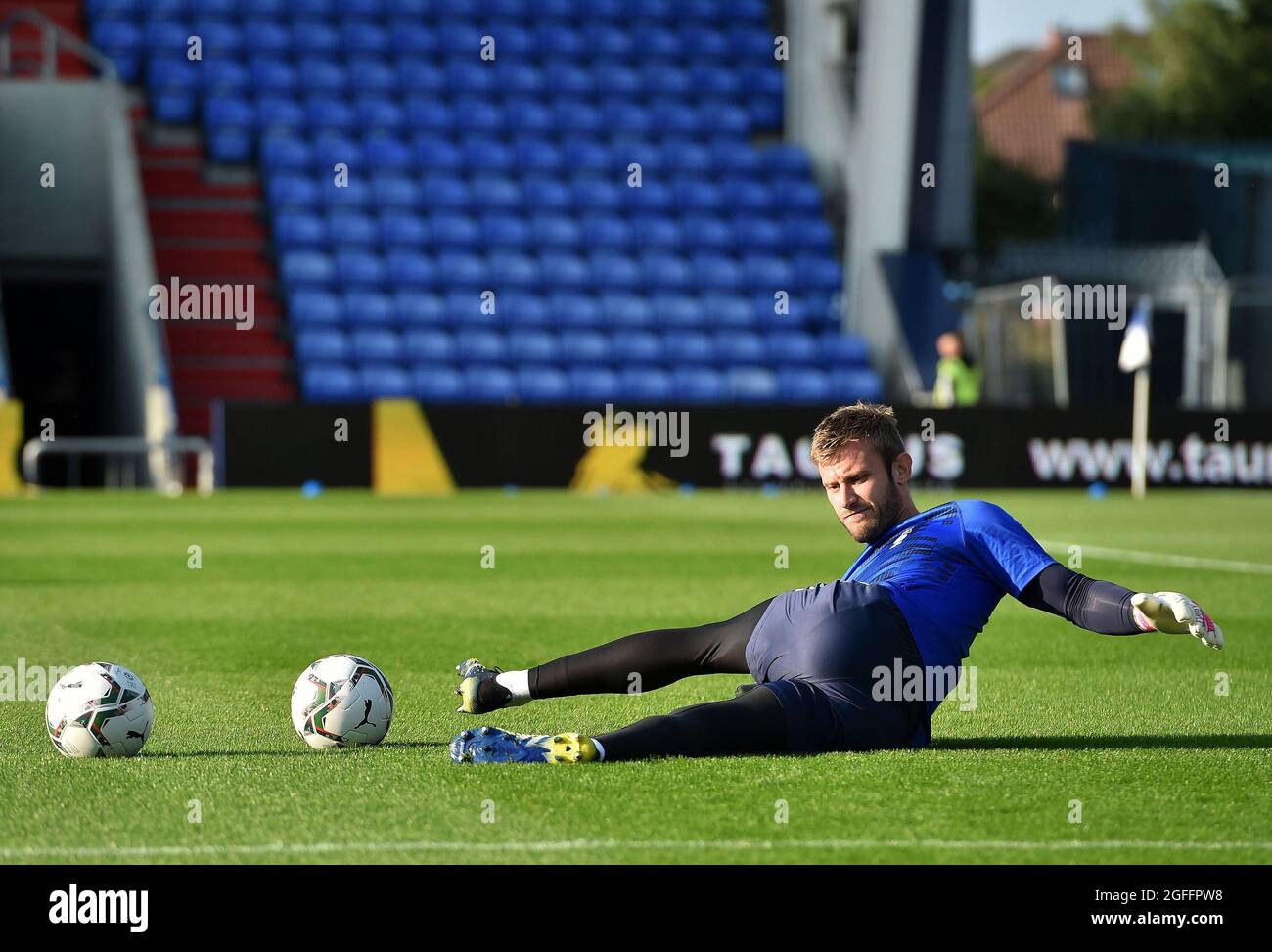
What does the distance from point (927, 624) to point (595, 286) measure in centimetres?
2380

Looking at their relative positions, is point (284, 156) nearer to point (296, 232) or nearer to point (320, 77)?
point (296, 232)

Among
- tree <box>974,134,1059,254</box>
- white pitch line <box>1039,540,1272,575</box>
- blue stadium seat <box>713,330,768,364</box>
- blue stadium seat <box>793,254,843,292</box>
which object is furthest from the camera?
tree <box>974,134,1059,254</box>

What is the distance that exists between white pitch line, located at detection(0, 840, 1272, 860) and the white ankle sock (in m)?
1.67

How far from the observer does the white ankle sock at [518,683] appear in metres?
6.31

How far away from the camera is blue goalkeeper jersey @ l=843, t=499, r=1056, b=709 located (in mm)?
5805

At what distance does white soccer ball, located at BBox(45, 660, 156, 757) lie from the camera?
589cm

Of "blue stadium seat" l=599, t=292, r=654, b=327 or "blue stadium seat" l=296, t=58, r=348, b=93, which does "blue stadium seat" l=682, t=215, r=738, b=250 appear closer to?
"blue stadium seat" l=599, t=292, r=654, b=327

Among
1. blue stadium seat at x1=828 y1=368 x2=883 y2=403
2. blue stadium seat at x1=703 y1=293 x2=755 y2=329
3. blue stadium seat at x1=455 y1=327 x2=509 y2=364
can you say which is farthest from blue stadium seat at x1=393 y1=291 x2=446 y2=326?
blue stadium seat at x1=828 y1=368 x2=883 y2=403

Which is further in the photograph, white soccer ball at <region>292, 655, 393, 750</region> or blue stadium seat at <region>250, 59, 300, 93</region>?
blue stadium seat at <region>250, 59, 300, 93</region>

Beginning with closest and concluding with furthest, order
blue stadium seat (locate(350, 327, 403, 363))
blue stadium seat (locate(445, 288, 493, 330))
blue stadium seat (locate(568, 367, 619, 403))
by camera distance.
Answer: blue stadium seat (locate(350, 327, 403, 363)) → blue stadium seat (locate(568, 367, 619, 403)) → blue stadium seat (locate(445, 288, 493, 330))

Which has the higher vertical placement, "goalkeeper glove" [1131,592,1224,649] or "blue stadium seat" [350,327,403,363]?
"blue stadium seat" [350,327,403,363]

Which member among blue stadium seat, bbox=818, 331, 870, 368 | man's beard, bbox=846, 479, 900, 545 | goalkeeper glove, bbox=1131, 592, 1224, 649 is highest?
blue stadium seat, bbox=818, 331, 870, 368

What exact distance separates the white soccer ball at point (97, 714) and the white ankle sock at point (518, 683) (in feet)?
3.90
